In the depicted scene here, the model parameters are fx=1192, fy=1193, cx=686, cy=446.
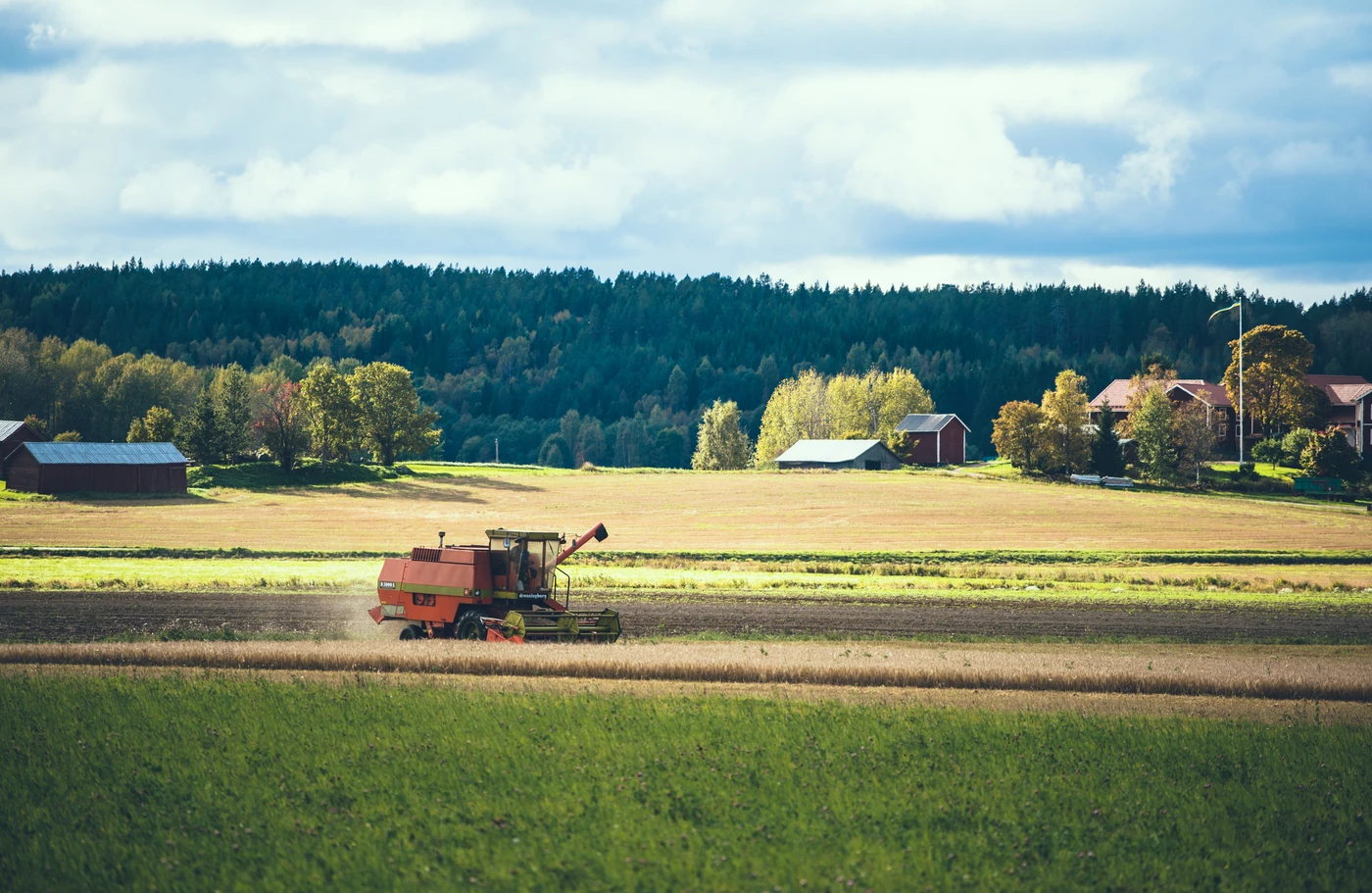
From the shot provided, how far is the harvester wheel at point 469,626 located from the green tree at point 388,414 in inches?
3703

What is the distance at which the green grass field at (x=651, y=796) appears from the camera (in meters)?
13.1

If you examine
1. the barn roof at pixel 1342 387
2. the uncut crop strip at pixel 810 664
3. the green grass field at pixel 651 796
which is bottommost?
the uncut crop strip at pixel 810 664

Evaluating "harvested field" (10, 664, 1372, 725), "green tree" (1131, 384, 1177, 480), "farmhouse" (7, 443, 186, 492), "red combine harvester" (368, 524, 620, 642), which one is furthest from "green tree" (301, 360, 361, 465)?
"harvested field" (10, 664, 1372, 725)

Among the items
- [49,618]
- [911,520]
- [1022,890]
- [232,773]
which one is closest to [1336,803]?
[1022,890]

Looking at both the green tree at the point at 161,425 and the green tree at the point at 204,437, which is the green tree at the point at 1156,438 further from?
the green tree at the point at 161,425

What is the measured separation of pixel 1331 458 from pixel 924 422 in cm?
5004

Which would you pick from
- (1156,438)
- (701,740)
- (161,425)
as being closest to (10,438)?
(161,425)

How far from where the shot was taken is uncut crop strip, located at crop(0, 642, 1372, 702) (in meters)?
24.8

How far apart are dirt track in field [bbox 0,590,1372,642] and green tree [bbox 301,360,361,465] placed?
249ft

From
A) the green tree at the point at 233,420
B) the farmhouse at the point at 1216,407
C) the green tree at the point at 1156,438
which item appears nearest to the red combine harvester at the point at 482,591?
the green tree at the point at 1156,438

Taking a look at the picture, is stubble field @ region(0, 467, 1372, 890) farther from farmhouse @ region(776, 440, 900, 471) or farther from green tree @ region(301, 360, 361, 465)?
farmhouse @ region(776, 440, 900, 471)

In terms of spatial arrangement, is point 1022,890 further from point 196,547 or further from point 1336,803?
point 196,547

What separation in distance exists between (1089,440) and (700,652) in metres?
94.3

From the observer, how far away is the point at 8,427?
102 m
